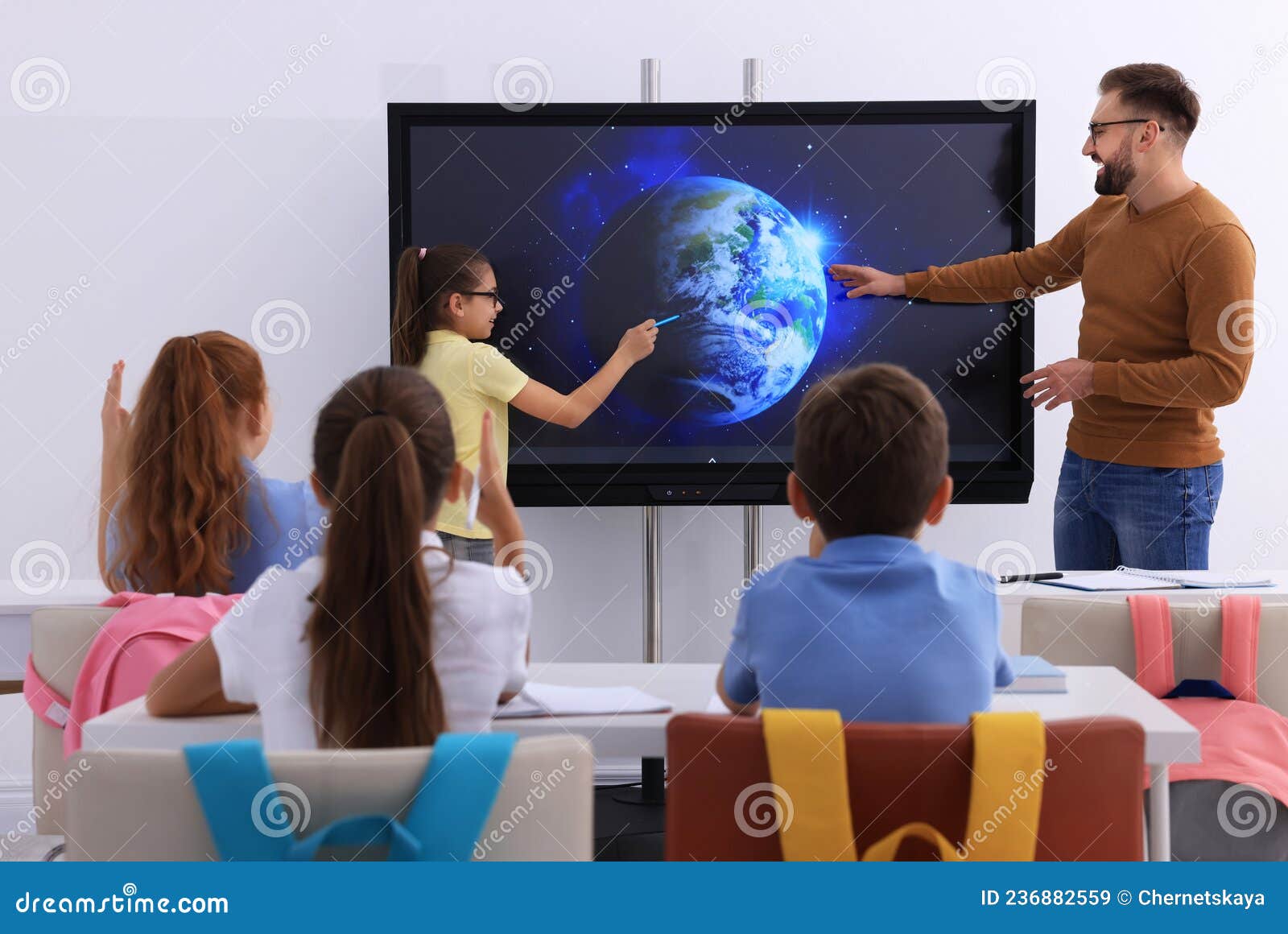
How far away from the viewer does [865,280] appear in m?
3.66

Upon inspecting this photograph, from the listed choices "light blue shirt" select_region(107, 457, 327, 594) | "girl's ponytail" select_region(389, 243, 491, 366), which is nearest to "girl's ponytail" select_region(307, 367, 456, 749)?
"light blue shirt" select_region(107, 457, 327, 594)

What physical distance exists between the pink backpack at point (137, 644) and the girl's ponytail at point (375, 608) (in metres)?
0.50

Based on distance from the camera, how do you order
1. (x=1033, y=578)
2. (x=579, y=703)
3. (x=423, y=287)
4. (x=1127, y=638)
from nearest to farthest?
1. (x=579, y=703)
2. (x=1127, y=638)
3. (x=1033, y=578)
4. (x=423, y=287)

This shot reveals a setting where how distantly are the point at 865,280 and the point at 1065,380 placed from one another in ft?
2.23

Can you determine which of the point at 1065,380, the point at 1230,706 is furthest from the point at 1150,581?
the point at 1230,706

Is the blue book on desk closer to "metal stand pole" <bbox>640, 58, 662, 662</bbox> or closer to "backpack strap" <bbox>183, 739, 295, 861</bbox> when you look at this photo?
"backpack strap" <bbox>183, 739, 295, 861</bbox>

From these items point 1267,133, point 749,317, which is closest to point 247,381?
point 749,317

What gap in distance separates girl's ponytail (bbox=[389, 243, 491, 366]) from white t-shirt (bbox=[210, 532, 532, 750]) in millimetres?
1930

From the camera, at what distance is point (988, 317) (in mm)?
3662

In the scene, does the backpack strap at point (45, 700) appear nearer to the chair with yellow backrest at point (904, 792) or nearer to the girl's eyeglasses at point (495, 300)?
the chair with yellow backrest at point (904, 792)

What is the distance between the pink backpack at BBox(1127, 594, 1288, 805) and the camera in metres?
1.89

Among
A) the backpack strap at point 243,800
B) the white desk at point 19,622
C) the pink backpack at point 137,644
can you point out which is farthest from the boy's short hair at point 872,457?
the white desk at point 19,622

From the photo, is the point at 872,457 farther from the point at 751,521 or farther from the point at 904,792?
the point at 751,521

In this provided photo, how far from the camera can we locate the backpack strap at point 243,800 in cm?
113
